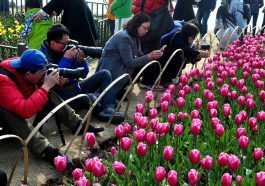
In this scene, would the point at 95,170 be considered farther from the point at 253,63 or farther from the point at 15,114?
the point at 253,63

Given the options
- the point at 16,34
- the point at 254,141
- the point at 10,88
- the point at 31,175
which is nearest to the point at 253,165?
the point at 254,141

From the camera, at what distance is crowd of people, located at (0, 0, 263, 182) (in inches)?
139

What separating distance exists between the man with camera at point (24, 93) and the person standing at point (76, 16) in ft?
6.13

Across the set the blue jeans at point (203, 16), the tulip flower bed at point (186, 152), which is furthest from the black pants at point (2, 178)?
the blue jeans at point (203, 16)

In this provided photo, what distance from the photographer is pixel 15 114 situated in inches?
140

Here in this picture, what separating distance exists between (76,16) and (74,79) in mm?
1148

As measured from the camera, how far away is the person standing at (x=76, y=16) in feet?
17.7

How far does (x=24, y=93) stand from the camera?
12.2 ft

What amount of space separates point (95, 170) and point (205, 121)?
1.74 m

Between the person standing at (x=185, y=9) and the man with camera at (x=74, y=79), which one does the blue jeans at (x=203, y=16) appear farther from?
the man with camera at (x=74, y=79)

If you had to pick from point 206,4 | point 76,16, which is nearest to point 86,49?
point 76,16

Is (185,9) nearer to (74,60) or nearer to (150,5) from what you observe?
(150,5)

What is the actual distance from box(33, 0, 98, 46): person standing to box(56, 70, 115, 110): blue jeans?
79 centimetres

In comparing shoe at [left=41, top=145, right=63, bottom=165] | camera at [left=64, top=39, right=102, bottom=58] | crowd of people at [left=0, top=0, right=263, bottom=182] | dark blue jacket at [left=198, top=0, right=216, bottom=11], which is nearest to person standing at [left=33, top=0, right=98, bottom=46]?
crowd of people at [left=0, top=0, right=263, bottom=182]
